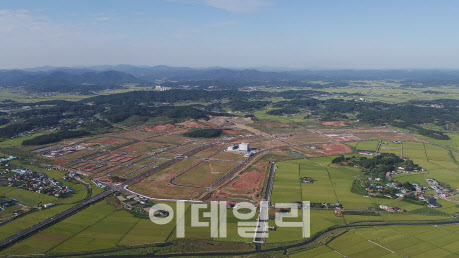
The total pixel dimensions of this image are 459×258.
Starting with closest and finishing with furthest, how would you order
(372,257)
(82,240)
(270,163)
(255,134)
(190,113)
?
(372,257)
(82,240)
(270,163)
(255,134)
(190,113)

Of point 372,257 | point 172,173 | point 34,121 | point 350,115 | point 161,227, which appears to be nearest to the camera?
point 372,257

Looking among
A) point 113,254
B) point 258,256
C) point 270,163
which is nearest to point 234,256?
point 258,256

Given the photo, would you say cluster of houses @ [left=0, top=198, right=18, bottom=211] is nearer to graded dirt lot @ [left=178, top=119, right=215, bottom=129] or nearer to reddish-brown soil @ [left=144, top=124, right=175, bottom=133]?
reddish-brown soil @ [left=144, top=124, right=175, bottom=133]

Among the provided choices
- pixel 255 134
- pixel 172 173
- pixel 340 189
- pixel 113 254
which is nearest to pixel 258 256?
pixel 113 254

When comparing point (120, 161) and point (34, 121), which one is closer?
point (120, 161)

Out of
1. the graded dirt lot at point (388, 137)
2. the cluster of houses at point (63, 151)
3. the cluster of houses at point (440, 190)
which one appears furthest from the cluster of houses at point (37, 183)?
the graded dirt lot at point (388, 137)

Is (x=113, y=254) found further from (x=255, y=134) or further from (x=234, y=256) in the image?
(x=255, y=134)
